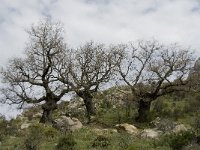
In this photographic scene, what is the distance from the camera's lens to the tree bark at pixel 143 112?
4433cm

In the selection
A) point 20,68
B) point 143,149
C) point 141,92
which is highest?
point 20,68

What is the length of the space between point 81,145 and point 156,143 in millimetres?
4414

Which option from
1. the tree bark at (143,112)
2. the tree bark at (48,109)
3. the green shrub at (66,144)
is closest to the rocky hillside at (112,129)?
the green shrub at (66,144)

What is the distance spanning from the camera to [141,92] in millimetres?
44656

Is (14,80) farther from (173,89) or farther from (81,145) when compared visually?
(81,145)

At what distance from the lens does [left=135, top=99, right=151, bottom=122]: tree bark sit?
4433 cm

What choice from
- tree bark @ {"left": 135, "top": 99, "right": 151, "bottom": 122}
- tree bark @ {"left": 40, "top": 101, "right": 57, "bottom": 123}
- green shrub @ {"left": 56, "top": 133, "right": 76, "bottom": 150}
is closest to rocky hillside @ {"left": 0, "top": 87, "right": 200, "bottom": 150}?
green shrub @ {"left": 56, "top": 133, "right": 76, "bottom": 150}

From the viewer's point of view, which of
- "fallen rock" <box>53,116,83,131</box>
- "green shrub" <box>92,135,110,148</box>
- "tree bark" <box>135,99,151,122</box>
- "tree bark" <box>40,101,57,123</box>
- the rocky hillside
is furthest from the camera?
"tree bark" <box>135,99,151,122</box>

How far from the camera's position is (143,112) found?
44.8 metres

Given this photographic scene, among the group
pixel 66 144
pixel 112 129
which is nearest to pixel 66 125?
pixel 112 129

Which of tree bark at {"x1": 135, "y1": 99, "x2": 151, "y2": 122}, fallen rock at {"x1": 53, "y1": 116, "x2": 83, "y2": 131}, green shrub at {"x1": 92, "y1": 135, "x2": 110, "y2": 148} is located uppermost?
tree bark at {"x1": 135, "y1": 99, "x2": 151, "y2": 122}

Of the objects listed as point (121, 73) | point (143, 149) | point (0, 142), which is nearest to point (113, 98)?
point (121, 73)

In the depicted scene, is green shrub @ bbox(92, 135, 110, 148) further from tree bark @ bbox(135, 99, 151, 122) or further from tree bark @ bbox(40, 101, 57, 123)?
tree bark @ bbox(135, 99, 151, 122)

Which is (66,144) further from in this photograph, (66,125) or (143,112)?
(143,112)
